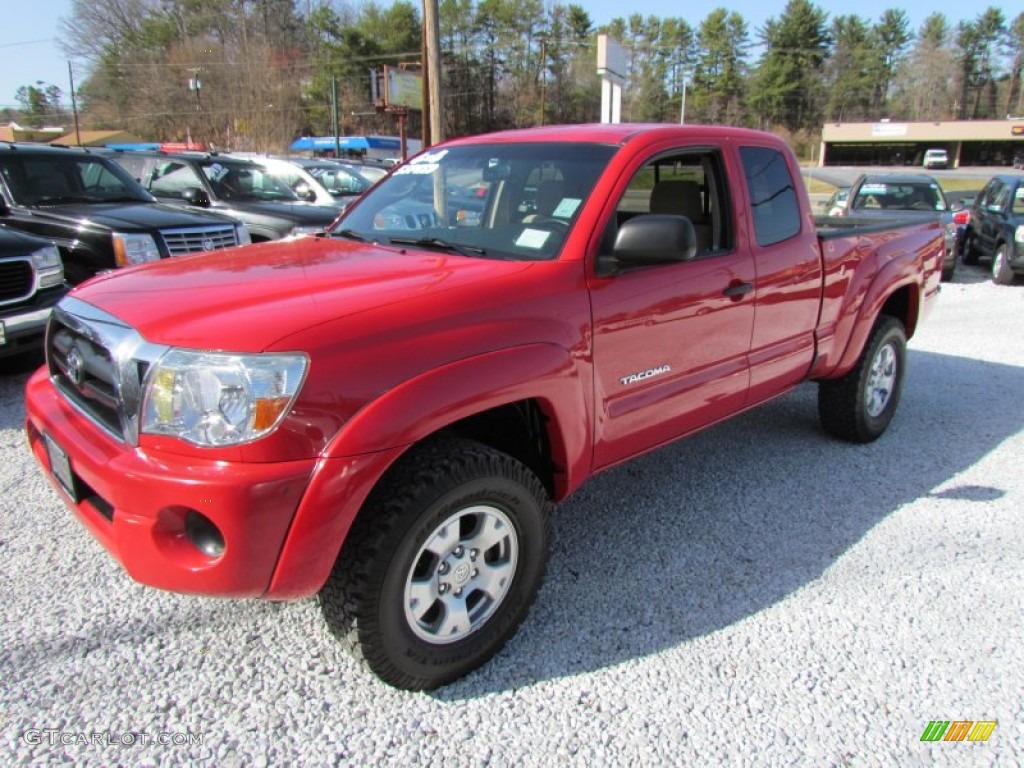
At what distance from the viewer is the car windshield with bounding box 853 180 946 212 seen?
11.2 m

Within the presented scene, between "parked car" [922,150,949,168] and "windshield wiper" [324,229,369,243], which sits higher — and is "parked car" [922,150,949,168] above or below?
above

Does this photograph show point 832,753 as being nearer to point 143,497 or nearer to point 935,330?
point 143,497

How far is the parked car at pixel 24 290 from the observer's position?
4.74 metres

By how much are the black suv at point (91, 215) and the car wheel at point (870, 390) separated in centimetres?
536

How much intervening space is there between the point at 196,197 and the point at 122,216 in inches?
108

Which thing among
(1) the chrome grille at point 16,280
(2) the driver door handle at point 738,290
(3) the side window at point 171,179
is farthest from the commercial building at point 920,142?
(1) the chrome grille at point 16,280

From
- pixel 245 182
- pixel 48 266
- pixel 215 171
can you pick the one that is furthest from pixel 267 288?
pixel 245 182

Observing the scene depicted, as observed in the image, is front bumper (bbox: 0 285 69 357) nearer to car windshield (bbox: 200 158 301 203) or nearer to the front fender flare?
the front fender flare

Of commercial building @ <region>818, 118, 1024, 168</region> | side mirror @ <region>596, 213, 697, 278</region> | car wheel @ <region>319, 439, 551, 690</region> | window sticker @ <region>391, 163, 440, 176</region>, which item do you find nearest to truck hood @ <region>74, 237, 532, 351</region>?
side mirror @ <region>596, 213, 697, 278</region>

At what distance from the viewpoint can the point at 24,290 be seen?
4961 mm

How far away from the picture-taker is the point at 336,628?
229cm

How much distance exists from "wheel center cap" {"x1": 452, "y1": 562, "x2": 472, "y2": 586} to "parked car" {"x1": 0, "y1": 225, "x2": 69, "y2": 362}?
3.76m

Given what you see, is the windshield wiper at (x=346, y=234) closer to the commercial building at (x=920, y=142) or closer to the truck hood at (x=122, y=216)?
the truck hood at (x=122, y=216)

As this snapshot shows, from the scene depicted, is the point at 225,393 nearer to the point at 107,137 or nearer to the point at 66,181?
the point at 66,181
